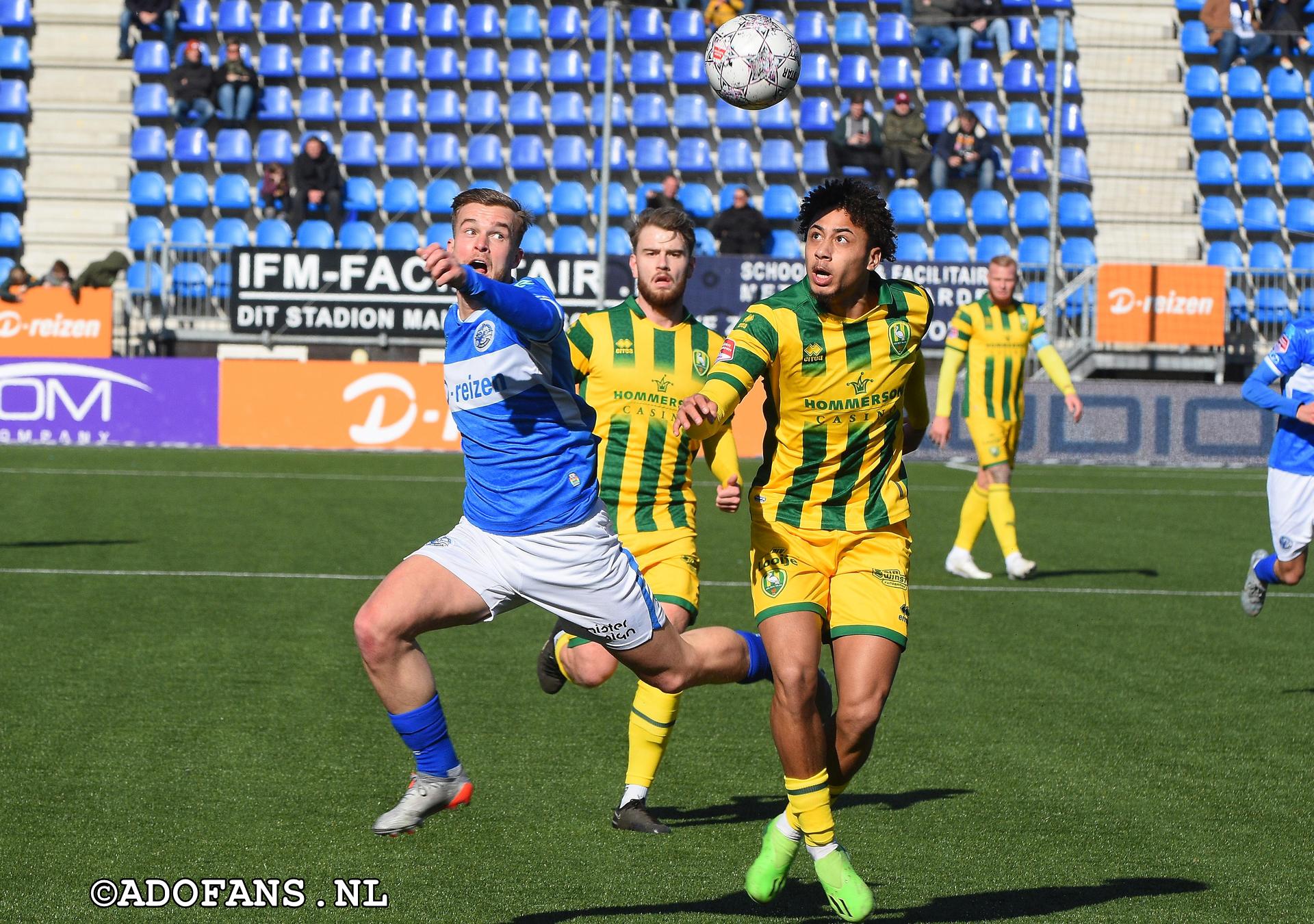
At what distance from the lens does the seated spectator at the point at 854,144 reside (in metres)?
24.6

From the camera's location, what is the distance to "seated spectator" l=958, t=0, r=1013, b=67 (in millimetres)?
26594

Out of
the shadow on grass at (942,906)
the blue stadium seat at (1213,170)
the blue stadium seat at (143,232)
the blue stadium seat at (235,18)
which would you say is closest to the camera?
the shadow on grass at (942,906)

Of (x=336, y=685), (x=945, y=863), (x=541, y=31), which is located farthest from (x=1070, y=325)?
(x=945, y=863)

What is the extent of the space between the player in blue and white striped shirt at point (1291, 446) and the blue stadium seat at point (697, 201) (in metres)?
17.6

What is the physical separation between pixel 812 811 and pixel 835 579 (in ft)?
2.36

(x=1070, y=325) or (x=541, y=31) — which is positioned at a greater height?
(x=541, y=31)

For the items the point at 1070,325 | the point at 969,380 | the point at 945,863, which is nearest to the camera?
the point at 945,863

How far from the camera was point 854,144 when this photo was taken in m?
24.6

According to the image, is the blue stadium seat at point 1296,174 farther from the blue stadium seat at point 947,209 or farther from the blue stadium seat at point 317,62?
the blue stadium seat at point 317,62

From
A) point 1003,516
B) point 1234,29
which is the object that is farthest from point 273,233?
point 1003,516

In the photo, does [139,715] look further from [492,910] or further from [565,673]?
[492,910]

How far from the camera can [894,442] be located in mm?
5098

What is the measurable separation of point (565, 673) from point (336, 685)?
2.06 meters

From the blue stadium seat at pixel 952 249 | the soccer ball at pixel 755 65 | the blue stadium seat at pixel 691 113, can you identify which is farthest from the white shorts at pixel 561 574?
the blue stadium seat at pixel 691 113
